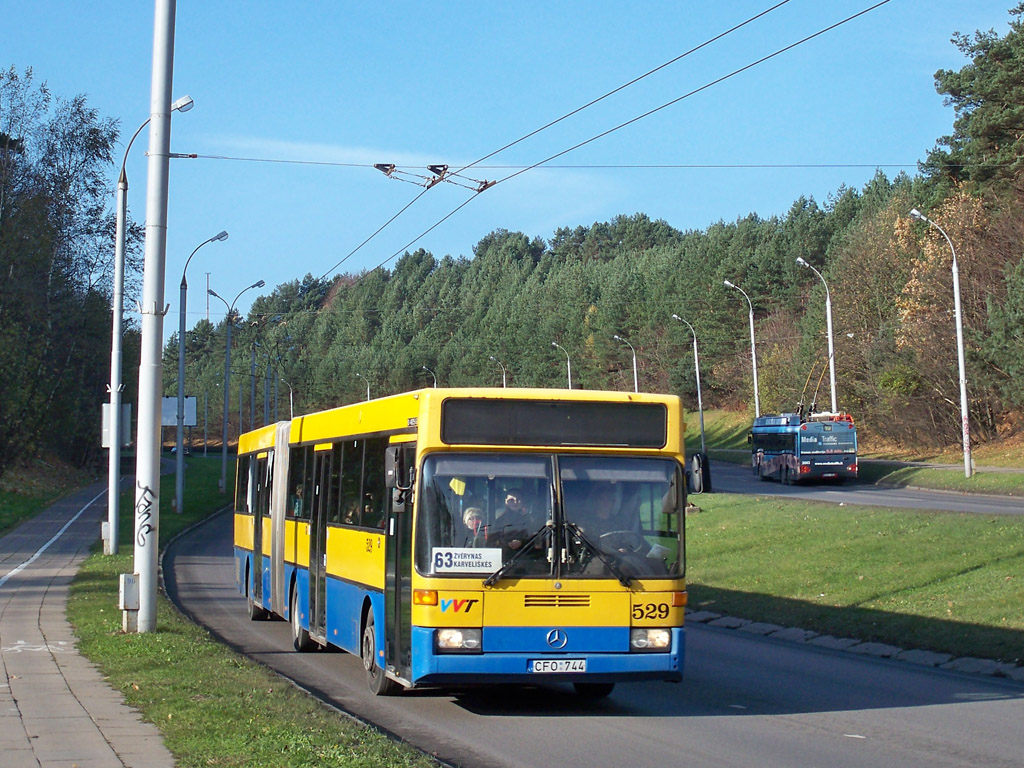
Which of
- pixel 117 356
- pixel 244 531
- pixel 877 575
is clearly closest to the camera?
pixel 877 575

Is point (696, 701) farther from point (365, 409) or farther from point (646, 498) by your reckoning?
point (365, 409)

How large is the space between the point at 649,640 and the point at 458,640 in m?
1.58

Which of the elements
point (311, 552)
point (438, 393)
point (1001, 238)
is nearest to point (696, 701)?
point (438, 393)

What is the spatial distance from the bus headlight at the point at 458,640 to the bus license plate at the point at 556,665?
48cm

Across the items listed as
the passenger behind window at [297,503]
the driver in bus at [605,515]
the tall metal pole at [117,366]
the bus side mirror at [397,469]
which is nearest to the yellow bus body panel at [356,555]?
the bus side mirror at [397,469]

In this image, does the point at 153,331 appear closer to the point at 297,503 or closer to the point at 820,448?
the point at 297,503

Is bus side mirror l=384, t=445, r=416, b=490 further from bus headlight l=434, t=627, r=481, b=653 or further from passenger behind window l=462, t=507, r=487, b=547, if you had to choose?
bus headlight l=434, t=627, r=481, b=653

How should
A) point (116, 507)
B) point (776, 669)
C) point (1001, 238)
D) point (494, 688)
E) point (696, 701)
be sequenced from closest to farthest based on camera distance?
1. point (696, 701)
2. point (494, 688)
3. point (776, 669)
4. point (116, 507)
5. point (1001, 238)

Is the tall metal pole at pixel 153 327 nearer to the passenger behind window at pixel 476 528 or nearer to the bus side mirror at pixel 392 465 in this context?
the bus side mirror at pixel 392 465

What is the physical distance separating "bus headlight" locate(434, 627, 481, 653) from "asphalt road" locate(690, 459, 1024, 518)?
1928cm

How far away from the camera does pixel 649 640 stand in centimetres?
988

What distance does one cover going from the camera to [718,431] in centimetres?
9250

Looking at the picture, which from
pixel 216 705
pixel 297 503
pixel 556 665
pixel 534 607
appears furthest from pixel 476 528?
pixel 297 503

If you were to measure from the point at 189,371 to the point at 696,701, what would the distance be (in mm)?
113517
